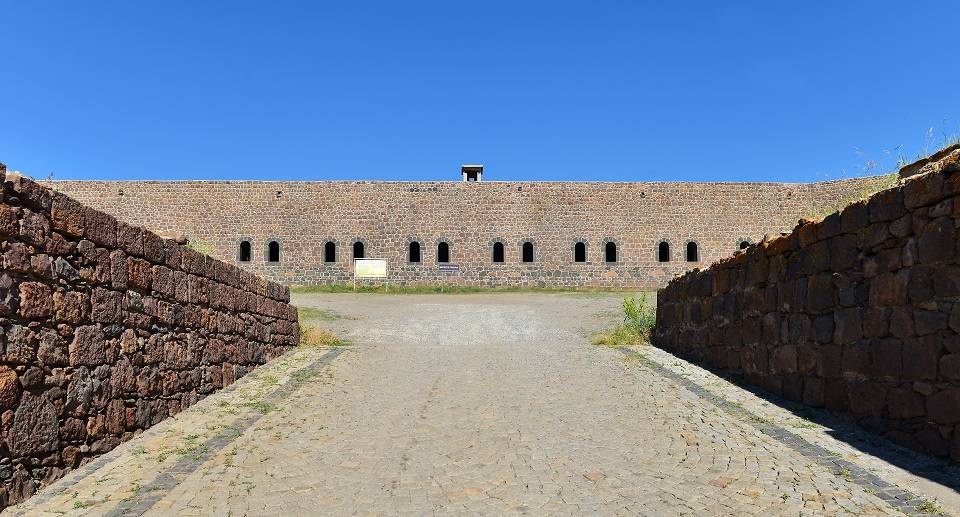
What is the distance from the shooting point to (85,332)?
6039 millimetres

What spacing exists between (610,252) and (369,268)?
33.2 feet

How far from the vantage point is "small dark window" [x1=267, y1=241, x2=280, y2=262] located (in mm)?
30875

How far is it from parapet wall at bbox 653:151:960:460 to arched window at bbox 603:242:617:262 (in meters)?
21.0

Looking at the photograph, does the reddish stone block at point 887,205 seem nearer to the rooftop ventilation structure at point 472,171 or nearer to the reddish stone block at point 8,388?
the reddish stone block at point 8,388

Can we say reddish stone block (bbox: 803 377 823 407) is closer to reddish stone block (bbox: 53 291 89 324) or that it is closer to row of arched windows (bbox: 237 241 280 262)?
reddish stone block (bbox: 53 291 89 324)

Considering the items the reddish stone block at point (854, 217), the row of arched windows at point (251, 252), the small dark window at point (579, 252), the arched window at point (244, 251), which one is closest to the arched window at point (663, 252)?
the small dark window at point (579, 252)

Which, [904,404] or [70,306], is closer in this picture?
[70,306]

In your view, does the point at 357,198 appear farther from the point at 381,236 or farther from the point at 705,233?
the point at 705,233

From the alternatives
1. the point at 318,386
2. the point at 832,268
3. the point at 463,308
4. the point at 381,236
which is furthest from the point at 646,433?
the point at 381,236

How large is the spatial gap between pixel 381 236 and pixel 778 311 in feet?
77.1

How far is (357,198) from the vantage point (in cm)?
3091

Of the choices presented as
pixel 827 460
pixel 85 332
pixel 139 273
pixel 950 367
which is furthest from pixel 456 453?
pixel 950 367

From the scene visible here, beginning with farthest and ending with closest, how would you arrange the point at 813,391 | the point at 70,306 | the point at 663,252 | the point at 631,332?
the point at 663,252 → the point at 631,332 → the point at 813,391 → the point at 70,306

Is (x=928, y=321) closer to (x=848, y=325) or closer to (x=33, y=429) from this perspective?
(x=848, y=325)
